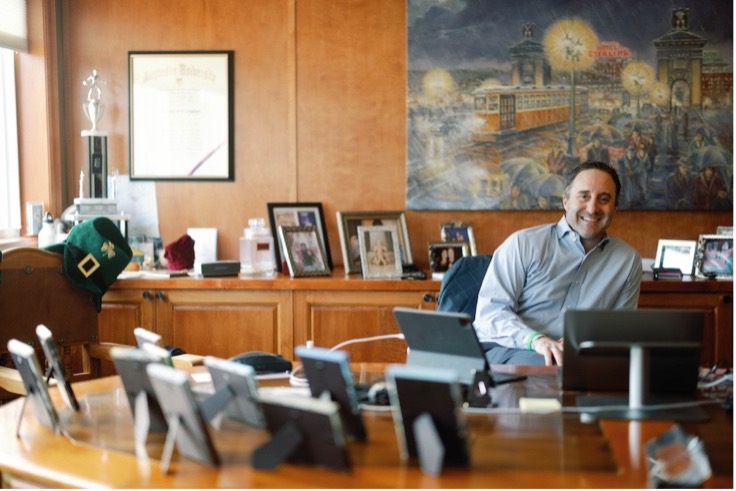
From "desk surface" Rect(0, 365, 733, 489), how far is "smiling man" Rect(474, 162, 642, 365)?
130 centimetres

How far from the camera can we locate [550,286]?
153 inches

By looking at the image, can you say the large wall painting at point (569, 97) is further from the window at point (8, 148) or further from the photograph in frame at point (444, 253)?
the window at point (8, 148)

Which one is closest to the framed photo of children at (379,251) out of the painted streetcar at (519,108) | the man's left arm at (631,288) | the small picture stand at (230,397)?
the painted streetcar at (519,108)

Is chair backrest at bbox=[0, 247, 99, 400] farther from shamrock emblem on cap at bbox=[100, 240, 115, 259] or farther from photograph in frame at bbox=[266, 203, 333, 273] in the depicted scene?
photograph in frame at bbox=[266, 203, 333, 273]

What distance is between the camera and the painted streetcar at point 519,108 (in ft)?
16.6

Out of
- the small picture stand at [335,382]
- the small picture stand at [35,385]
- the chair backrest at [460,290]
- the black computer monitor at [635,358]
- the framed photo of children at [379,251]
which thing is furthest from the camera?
the framed photo of children at [379,251]

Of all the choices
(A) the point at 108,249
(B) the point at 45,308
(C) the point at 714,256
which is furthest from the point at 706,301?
(B) the point at 45,308

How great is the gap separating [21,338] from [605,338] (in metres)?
2.55

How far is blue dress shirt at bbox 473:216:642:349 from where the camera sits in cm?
387

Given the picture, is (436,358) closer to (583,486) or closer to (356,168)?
(583,486)

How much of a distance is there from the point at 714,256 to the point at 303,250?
6.54 feet

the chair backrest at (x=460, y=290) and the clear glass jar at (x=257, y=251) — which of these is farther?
the clear glass jar at (x=257, y=251)

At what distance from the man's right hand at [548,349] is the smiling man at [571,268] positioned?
0.30m

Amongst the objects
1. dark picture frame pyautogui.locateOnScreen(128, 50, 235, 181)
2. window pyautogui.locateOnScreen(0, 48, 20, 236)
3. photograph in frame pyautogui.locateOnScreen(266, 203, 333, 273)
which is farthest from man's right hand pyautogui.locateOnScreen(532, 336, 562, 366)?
window pyautogui.locateOnScreen(0, 48, 20, 236)
